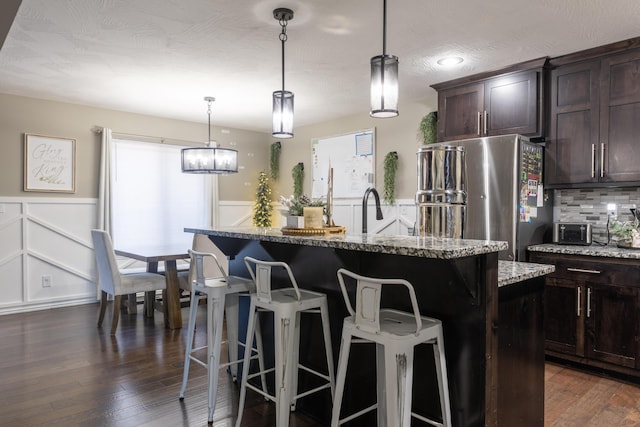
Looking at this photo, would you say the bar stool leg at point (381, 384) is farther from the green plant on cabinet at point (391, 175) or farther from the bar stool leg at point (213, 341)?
the green plant on cabinet at point (391, 175)

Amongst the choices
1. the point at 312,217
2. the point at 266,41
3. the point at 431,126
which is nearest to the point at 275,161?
the point at 431,126

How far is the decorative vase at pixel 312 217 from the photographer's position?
2.32 m

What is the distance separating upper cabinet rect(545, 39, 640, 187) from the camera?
310 cm

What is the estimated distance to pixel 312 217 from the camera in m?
2.32

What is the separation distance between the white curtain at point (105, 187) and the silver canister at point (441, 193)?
4.35 m

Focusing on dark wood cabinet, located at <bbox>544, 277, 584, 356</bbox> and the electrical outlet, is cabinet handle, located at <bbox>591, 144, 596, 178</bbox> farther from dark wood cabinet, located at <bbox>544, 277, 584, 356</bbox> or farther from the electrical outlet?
the electrical outlet

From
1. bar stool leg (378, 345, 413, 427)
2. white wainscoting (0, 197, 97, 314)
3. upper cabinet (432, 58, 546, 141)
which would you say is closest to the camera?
bar stool leg (378, 345, 413, 427)

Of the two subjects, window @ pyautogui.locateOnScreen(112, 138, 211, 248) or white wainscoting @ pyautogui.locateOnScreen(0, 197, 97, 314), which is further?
window @ pyautogui.locateOnScreen(112, 138, 211, 248)

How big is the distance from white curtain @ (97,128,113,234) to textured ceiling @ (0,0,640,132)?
30.8 inches

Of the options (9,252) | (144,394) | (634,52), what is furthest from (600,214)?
(9,252)

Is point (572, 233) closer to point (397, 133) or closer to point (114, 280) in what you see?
point (397, 133)

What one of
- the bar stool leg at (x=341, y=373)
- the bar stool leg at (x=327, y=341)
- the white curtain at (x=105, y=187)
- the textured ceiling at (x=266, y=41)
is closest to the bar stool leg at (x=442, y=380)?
the bar stool leg at (x=341, y=373)

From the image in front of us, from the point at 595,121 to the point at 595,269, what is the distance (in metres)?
1.13

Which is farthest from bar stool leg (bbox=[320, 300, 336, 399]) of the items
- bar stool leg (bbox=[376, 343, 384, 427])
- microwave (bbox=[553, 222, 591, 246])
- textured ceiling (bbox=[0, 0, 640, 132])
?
microwave (bbox=[553, 222, 591, 246])
